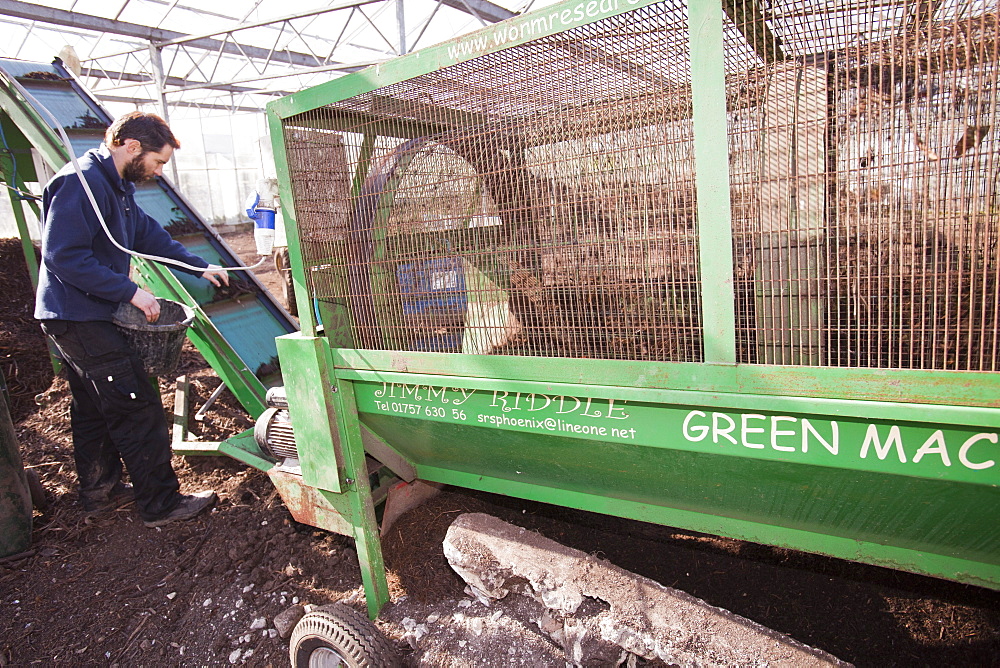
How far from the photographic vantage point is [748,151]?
5.12 ft

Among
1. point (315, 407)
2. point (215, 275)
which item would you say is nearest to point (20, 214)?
point (215, 275)

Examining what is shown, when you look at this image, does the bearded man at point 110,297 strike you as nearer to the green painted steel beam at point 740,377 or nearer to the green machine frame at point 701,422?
the green machine frame at point 701,422

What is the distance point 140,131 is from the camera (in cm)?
342

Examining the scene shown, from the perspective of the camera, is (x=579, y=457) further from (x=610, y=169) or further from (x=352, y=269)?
(x=352, y=269)

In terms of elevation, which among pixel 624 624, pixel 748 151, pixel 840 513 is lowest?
pixel 624 624

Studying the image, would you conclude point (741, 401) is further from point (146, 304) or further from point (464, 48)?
point (146, 304)

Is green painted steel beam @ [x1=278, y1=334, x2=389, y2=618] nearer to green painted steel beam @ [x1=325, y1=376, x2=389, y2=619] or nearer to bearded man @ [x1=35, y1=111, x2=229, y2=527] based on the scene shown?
green painted steel beam @ [x1=325, y1=376, x2=389, y2=619]

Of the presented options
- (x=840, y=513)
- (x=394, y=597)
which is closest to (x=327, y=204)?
(x=394, y=597)

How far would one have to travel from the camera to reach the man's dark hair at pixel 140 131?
3396mm

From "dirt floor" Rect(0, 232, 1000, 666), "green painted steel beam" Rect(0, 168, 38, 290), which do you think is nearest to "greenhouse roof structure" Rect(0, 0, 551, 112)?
"green painted steel beam" Rect(0, 168, 38, 290)

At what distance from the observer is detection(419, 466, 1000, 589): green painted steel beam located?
172 centimetres

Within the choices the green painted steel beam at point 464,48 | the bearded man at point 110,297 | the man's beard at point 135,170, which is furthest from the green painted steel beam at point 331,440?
the man's beard at point 135,170

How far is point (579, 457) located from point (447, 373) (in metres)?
0.53

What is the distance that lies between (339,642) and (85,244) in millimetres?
2413
